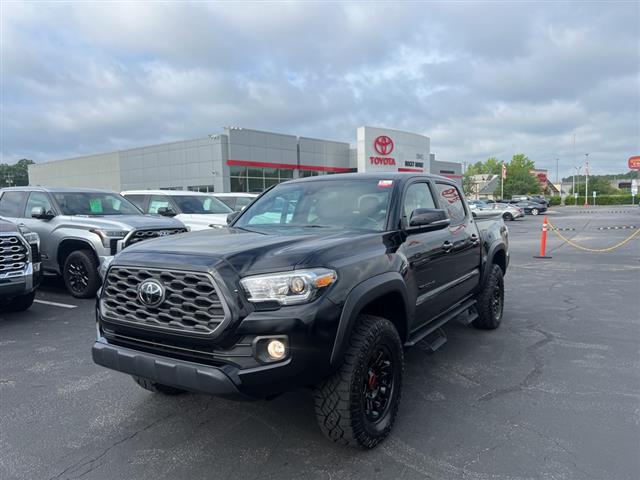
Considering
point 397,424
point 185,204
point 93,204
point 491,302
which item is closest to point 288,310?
point 397,424

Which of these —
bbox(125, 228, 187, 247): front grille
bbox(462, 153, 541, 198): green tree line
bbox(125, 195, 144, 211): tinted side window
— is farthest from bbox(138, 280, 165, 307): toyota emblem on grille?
bbox(462, 153, 541, 198): green tree line

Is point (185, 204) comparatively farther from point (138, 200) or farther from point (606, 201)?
point (606, 201)

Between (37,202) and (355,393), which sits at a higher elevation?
(37,202)

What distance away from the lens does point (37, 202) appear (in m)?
8.62

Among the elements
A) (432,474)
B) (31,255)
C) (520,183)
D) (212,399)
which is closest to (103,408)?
(212,399)

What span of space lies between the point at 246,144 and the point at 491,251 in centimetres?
3074

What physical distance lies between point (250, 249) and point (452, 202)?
2.96 metres

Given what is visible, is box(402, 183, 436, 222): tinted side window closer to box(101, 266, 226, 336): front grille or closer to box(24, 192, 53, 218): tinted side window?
box(101, 266, 226, 336): front grille

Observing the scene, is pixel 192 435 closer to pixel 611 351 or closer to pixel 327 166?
pixel 611 351

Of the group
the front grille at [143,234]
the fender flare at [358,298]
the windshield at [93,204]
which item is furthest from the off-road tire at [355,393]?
the windshield at [93,204]

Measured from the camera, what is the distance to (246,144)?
34594 millimetres

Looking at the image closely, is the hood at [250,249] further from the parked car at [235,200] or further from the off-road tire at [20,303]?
the parked car at [235,200]

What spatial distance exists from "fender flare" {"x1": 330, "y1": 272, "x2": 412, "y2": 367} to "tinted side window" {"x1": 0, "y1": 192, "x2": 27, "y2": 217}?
818cm

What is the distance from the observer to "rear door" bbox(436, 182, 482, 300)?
4.55 m
